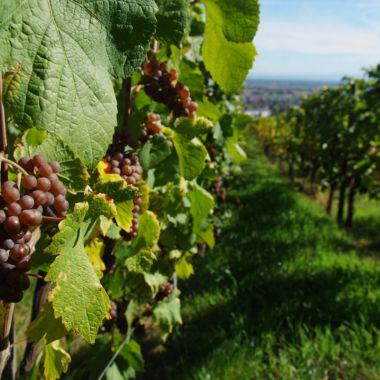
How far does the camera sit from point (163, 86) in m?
1.72

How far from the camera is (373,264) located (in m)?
7.12

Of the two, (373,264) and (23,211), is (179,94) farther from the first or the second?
(373,264)

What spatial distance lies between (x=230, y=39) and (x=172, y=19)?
6.8 inches

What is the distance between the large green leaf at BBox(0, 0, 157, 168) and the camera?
0.66m

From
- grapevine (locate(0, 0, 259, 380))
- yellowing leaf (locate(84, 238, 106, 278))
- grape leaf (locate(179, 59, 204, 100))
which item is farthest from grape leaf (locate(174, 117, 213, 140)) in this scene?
yellowing leaf (locate(84, 238, 106, 278))

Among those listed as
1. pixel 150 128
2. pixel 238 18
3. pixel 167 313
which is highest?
pixel 238 18

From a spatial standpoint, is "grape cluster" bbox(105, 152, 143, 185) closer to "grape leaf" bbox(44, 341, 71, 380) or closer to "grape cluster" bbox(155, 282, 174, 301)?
"grape leaf" bbox(44, 341, 71, 380)

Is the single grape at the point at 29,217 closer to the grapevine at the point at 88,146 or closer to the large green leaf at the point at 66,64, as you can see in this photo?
the grapevine at the point at 88,146

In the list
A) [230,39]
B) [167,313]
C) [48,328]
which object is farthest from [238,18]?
[167,313]

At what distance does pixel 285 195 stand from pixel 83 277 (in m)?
11.6

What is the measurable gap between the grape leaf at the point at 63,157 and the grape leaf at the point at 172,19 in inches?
14.1

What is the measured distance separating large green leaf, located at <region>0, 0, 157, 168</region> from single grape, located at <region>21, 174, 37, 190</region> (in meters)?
0.23

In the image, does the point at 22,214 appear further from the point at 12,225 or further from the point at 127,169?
the point at 127,169

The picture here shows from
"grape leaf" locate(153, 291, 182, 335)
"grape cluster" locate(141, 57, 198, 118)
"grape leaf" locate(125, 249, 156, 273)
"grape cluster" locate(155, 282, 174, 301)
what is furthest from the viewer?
"grape cluster" locate(155, 282, 174, 301)
